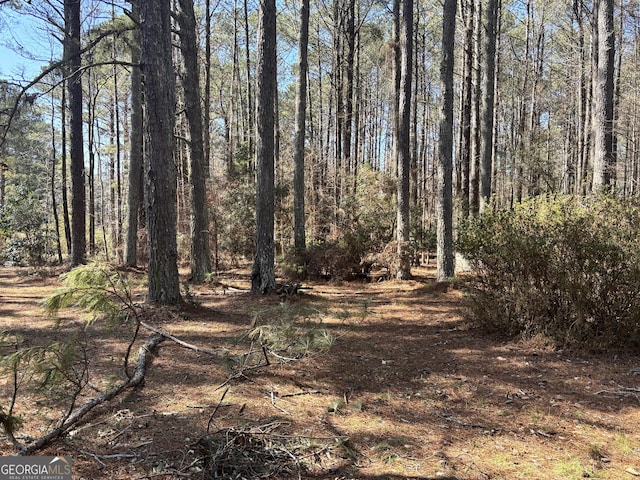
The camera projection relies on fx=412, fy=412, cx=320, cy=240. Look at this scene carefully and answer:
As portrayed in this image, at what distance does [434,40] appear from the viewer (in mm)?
21359

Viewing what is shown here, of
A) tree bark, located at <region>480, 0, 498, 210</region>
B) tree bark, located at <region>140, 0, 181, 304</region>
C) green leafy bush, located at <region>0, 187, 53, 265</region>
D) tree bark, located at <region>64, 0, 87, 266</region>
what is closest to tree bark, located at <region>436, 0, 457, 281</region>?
tree bark, located at <region>480, 0, 498, 210</region>

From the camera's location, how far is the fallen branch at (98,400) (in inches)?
99.3

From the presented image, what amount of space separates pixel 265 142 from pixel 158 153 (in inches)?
87.1

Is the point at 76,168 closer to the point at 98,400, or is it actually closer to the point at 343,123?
the point at 343,123

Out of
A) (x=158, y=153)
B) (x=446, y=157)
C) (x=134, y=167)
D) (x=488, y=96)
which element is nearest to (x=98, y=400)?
(x=158, y=153)

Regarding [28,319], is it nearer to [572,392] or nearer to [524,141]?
[572,392]

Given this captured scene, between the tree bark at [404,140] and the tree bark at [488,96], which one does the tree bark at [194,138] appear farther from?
the tree bark at [488,96]

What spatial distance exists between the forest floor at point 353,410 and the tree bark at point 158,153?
1076 mm

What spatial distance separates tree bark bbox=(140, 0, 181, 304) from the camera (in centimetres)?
641

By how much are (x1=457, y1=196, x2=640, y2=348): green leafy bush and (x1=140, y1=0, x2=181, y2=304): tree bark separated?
4.72m

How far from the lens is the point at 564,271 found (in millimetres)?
4945

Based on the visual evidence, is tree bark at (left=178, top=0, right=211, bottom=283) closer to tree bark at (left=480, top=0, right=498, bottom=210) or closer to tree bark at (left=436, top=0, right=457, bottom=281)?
tree bark at (left=436, top=0, right=457, bottom=281)

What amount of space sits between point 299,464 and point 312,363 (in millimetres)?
2155

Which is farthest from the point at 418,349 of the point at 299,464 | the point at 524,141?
the point at 524,141
